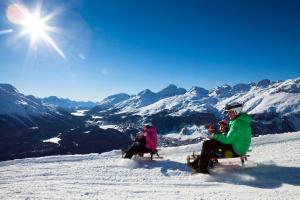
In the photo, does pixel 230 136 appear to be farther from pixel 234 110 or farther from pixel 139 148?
pixel 139 148

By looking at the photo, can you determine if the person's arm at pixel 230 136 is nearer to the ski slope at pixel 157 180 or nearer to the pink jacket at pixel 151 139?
the ski slope at pixel 157 180

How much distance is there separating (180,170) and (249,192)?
4.21m

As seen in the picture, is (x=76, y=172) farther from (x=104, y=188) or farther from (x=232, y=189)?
(x=232, y=189)

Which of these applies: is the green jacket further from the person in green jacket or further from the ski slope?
the ski slope

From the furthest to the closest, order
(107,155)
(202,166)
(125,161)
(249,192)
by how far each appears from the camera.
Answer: (107,155) < (125,161) < (202,166) < (249,192)

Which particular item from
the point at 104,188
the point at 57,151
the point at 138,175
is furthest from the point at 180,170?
the point at 57,151

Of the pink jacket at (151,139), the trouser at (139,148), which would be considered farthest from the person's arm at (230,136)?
the trouser at (139,148)

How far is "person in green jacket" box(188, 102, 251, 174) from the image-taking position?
11.3m

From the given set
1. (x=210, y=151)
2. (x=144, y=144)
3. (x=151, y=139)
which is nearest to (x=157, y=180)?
(x=210, y=151)

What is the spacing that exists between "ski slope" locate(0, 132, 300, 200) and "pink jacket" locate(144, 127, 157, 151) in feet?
3.27

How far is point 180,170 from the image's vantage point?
496 inches

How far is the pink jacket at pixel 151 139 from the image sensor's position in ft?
51.4

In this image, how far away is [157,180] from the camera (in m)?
11.2

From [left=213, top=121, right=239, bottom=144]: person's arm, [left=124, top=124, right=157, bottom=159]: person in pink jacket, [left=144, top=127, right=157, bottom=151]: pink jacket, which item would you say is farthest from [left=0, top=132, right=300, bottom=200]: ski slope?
[left=144, top=127, right=157, bottom=151]: pink jacket
